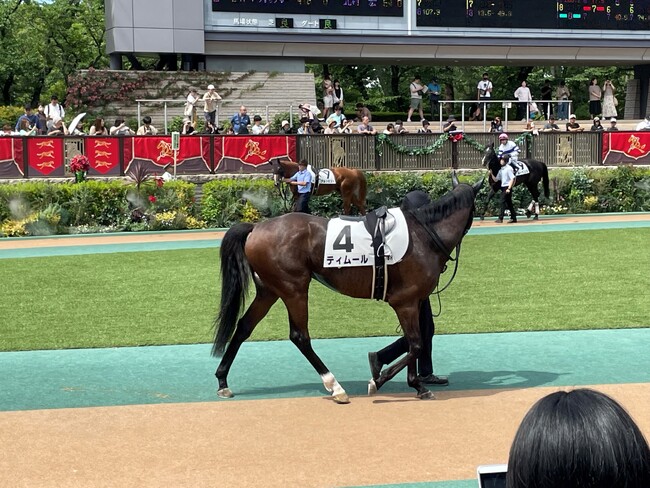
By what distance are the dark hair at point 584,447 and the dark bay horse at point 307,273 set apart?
5882mm

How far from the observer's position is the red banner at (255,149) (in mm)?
25906

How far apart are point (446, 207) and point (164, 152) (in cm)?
1825

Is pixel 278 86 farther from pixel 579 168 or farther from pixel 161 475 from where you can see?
pixel 161 475

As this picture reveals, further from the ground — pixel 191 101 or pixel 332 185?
pixel 191 101

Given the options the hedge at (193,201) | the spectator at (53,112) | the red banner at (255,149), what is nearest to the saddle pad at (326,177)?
the hedge at (193,201)

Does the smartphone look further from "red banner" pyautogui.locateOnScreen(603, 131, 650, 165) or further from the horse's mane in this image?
"red banner" pyautogui.locateOnScreen(603, 131, 650, 165)

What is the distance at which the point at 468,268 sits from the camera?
15.3 metres

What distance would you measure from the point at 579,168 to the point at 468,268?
13354mm

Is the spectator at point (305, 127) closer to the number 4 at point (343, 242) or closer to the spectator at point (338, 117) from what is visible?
the spectator at point (338, 117)

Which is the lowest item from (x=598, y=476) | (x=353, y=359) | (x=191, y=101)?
(x=353, y=359)

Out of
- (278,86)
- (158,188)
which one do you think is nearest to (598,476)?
(158,188)

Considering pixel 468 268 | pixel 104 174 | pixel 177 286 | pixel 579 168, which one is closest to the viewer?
pixel 177 286

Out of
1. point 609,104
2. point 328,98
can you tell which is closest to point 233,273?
point 328,98

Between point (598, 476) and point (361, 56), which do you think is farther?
point (361, 56)
